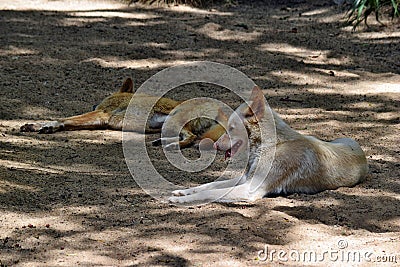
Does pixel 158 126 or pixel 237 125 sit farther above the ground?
pixel 237 125

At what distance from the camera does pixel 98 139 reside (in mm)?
6914

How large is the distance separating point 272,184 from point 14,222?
1.81 m

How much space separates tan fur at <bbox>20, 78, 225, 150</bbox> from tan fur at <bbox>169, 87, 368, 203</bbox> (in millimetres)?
1405

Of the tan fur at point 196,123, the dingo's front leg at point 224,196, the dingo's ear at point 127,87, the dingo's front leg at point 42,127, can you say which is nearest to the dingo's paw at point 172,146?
the tan fur at point 196,123

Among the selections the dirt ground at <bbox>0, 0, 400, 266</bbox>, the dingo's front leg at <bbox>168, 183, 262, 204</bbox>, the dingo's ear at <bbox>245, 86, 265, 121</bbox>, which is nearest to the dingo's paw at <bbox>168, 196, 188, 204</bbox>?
the dingo's front leg at <bbox>168, 183, 262, 204</bbox>

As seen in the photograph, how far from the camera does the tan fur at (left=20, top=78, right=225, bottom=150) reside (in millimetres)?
6957

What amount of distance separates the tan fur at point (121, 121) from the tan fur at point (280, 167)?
1405 millimetres

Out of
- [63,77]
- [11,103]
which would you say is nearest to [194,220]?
[11,103]

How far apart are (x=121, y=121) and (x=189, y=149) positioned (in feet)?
2.83

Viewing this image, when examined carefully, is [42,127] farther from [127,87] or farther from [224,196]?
[224,196]

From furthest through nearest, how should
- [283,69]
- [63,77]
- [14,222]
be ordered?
[283,69] → [63,77] → [14,222]

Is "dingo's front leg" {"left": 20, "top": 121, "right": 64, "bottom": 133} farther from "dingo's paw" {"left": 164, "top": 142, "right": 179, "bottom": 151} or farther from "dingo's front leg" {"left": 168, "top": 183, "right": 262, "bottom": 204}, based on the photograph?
"dingo's front leg" {"left": 168, "top": 183, "right": 262, "bottom": 204}

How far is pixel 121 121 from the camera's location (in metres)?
7.22

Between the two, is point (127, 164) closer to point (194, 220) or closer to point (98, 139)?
point (98, 139)
